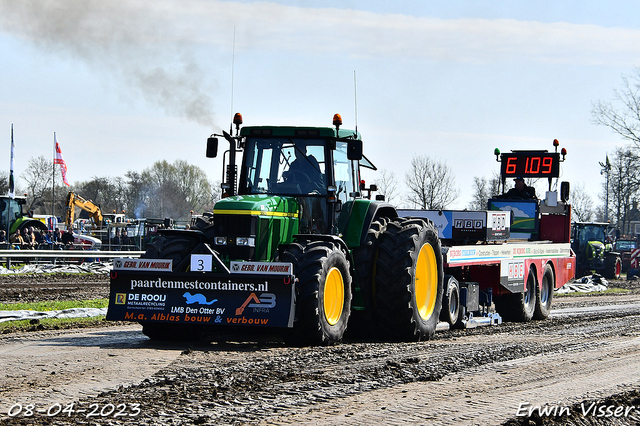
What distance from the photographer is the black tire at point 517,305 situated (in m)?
15.5

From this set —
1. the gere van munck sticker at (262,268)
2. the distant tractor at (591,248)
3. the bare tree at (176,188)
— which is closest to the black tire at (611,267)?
the distant tractor at (591,248)

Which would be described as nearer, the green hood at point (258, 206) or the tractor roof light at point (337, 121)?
the green hood at point (258, 206)

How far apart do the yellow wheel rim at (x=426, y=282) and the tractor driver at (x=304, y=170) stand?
197cm

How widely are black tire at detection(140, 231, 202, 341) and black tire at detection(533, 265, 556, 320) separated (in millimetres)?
8459

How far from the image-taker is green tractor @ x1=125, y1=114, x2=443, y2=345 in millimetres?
9312

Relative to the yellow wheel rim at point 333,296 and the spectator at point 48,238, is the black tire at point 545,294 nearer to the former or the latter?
the yellow wheel rim at point 333,296

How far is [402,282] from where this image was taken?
10539 mm

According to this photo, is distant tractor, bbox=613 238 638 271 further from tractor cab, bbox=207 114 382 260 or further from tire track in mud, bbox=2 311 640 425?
tractor cab, bbox=207 114 382 260

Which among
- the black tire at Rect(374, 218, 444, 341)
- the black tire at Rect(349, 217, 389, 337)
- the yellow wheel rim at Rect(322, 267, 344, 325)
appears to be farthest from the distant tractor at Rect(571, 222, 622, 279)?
the yellow wheel rim at Rect(322, 267, 344, 325)

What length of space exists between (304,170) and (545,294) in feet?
26.7

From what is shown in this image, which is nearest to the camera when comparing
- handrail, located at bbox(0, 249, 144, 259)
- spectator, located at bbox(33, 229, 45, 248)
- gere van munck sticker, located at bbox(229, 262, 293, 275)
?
gere van munck sticker, located at bbox(229, 262, 293, 275)

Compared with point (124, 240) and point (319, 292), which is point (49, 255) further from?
point (319, 292)

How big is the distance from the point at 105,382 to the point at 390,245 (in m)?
4.86

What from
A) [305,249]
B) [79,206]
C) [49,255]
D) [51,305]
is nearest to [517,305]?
[305,249]
